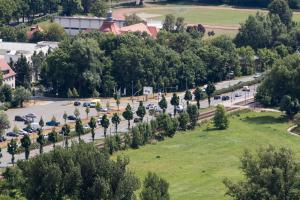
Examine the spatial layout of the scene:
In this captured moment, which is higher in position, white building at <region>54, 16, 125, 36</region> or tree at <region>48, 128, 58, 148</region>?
white building at <region>54, 16, 125, 36</region>

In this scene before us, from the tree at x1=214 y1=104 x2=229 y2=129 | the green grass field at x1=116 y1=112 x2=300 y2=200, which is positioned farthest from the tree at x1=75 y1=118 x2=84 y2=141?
the tree at x1=214 y1=104 x2=229 y2=129

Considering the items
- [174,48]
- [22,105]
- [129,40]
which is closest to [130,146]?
[22,105]

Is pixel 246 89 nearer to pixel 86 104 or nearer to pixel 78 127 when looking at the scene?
pixel 86 104

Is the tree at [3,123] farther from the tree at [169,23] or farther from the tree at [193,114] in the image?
the tree at [169,23]

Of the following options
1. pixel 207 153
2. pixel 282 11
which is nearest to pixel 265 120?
pixel 207 153

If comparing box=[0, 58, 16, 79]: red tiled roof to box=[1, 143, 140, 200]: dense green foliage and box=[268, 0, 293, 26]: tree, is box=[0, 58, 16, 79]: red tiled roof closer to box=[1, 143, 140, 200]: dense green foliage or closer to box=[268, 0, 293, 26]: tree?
box=[1, 143, 140, 200]: dense green foliage

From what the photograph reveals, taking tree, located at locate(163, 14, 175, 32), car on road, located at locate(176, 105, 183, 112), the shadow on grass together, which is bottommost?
the shadow on grass
